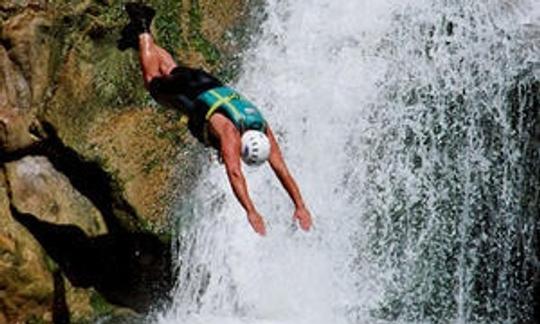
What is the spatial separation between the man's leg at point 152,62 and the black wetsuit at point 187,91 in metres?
0.09

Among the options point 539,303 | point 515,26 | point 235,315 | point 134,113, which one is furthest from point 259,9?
point 539,303

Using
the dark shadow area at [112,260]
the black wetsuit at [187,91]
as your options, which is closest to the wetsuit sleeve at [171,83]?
the black wetsuit at [187,91]

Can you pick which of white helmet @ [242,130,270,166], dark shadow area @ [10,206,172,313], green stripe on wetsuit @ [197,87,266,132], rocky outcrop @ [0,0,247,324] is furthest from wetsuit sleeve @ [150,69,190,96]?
dark shadow area @ [10,206,172,313]

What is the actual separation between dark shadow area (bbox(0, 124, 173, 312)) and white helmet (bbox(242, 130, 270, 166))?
8.80 ft

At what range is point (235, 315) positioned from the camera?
8992 millimetres

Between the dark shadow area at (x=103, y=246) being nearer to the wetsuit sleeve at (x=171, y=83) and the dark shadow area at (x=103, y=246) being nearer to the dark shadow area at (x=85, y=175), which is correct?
the dark shadow area at (x=85, y=175)

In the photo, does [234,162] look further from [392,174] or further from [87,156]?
[392,174]

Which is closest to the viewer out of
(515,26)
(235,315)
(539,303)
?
(235,315)

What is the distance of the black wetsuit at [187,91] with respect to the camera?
739 centimetres

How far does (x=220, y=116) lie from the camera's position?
7.18 meters

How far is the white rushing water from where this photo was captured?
30.9 ft

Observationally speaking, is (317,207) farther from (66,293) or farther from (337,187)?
(66,293)

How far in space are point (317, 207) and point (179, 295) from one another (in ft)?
5.44

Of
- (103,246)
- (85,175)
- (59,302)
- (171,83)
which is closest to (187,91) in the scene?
(171,83)
